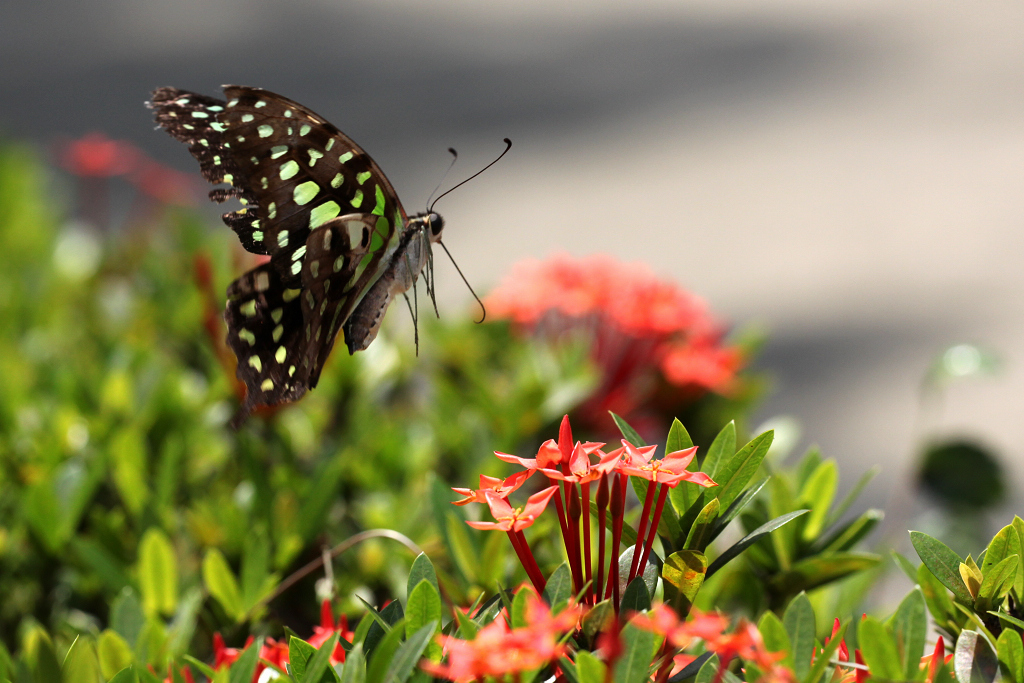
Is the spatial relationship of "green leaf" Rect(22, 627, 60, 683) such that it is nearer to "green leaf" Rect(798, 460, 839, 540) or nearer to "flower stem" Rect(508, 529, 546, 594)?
"flower stem" Rect(508, 529, 546, 594)

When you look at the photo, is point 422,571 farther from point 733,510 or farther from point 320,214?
point 320,214

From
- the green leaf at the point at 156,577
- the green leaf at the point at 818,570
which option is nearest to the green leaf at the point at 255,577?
the green leaf at the point at 156,577

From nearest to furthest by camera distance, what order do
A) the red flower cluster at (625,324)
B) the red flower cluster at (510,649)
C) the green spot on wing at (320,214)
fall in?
the red flower cluster at (510,649) < the green spot on wing at (320,214) < the red flower cluster at (625,324)

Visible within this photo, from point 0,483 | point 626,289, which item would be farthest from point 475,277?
point 0,483

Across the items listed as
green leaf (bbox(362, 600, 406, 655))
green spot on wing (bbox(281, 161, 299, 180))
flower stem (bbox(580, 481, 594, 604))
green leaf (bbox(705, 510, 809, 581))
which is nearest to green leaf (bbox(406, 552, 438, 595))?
green leaf (bbox(362, 600, 406, 655))

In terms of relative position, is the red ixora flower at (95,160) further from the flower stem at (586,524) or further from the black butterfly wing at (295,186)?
the flower stem at (586,524)

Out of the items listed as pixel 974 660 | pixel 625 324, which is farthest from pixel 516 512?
pixel 625 324
